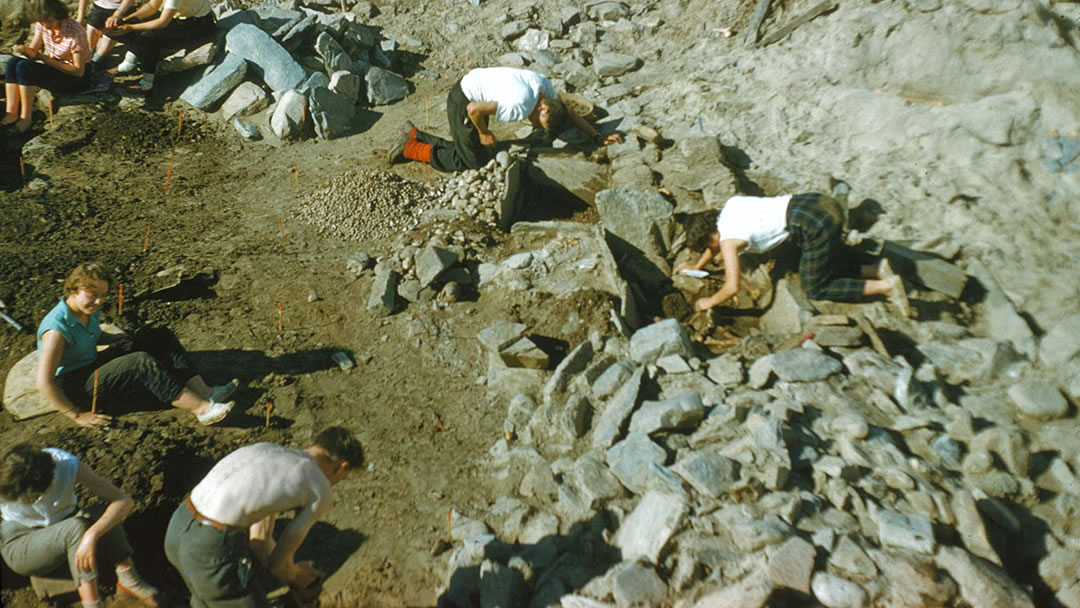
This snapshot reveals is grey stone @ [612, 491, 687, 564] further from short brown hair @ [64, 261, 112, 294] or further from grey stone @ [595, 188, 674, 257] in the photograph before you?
short brown hair @ [64, 261, 112, 294]

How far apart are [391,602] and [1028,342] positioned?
443 cm

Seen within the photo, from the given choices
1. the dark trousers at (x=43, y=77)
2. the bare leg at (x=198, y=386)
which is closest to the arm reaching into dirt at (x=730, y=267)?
the bare leg at (x=198, y=386)

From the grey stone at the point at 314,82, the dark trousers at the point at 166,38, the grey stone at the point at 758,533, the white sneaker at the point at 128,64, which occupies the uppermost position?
the dark trousers at the point at 166,38

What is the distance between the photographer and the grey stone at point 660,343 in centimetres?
416

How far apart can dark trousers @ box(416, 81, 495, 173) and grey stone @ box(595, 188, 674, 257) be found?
60.9 inches

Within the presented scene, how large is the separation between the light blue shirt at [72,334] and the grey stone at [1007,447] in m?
5.36

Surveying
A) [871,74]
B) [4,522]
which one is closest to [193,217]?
[4,522]

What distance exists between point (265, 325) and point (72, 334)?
1.32 meters

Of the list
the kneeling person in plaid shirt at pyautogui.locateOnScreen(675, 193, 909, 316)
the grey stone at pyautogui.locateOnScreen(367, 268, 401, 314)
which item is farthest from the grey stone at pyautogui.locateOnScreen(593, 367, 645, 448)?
the grey stone at pyautogui.locateOnScreen(367, 268, 401, 314)

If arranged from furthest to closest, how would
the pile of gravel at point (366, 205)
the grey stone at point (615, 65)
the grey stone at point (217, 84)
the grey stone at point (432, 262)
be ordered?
the grey stone at point (615, 65) → the grey stone at point (217, 84) → the pile of gravel at point (366, 205) → the grey stone at point (432, 262)

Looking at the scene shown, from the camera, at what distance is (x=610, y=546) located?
324 cm

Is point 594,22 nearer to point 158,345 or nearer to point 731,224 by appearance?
point 731,224

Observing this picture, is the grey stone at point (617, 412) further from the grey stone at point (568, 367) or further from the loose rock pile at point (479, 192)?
the loose rock pile at point (479, 192)

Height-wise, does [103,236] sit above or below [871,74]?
below
